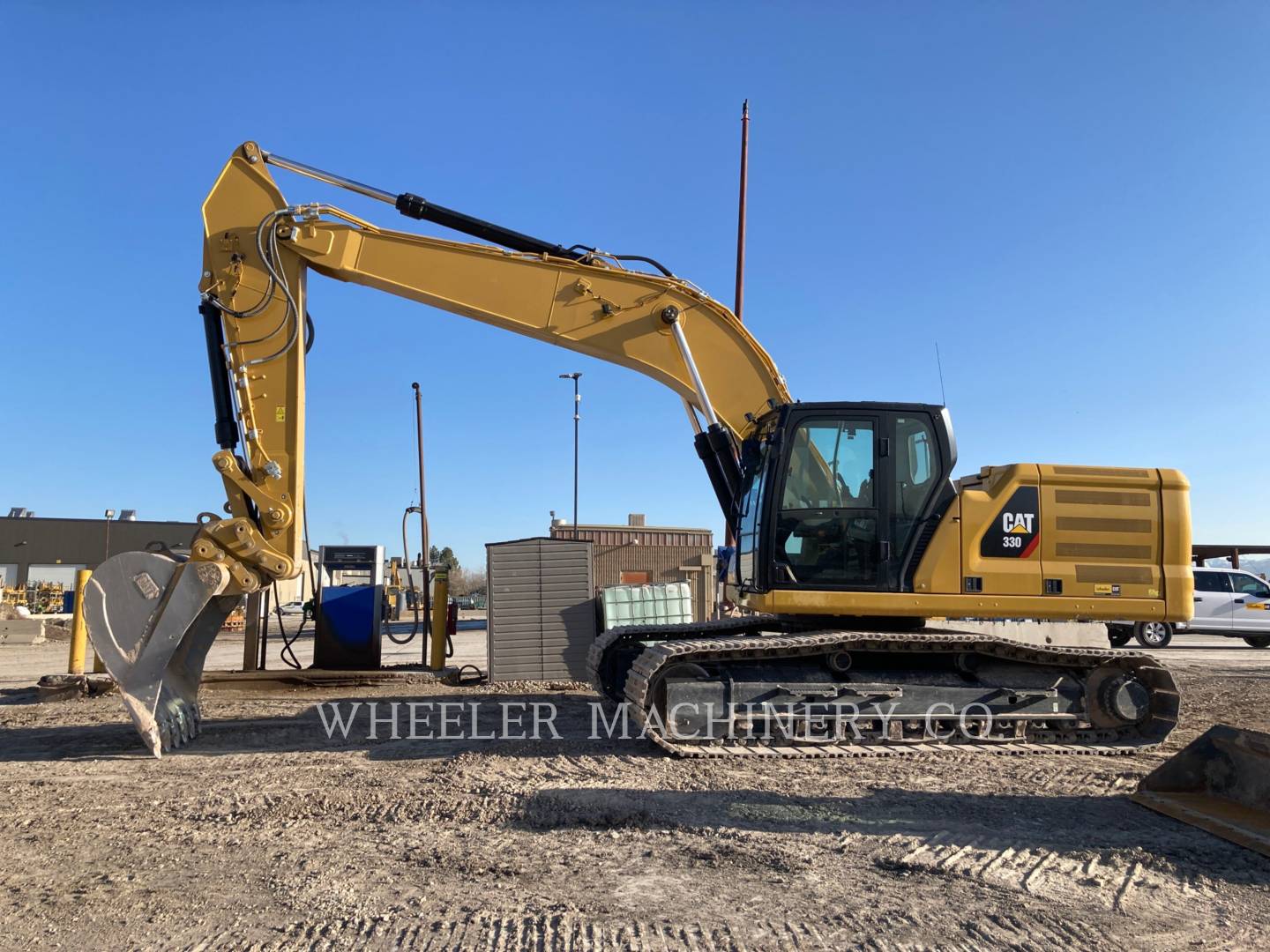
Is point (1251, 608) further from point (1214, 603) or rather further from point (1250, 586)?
point (1214, 603)

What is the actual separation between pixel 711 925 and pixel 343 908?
65.7 inches

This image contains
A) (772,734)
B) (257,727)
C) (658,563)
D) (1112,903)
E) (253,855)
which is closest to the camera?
(1112,903)

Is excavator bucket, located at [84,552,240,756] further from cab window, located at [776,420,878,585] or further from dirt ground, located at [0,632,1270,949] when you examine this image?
cab window, located at [776,420,878,585]

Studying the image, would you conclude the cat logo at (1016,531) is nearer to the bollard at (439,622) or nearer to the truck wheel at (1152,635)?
the bollard at (439,622)

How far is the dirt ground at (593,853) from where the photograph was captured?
151 inches

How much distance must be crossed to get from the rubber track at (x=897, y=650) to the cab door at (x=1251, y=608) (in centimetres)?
1497

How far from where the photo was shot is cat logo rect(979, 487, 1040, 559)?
24.2ft

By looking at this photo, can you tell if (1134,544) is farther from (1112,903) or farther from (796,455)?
(1112,903)

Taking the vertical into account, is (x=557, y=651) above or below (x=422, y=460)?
below

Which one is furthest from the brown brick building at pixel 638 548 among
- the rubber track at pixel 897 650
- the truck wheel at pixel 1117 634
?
the rubber track at pixel 897 650

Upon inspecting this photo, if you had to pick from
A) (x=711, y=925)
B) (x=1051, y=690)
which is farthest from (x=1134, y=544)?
(x=711, y=925)

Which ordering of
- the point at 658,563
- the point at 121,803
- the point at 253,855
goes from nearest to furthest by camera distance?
the point at 253,855 < the point at 121,803 < the point at 658,563

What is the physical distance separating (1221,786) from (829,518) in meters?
3.20

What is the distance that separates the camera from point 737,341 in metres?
8.64
